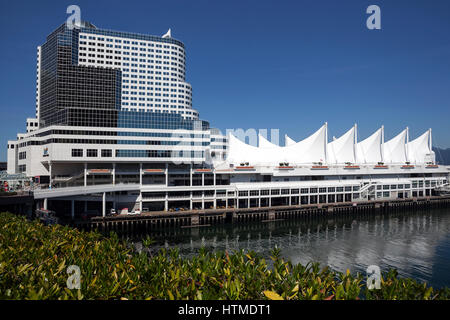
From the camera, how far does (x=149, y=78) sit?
4149 inches

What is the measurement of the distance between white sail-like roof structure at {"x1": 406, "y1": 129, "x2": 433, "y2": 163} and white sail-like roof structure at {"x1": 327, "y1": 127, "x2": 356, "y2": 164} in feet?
89.3

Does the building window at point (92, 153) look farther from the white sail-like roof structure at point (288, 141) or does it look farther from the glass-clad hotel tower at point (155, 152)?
the white sail-like roof structure at point (288, 141)

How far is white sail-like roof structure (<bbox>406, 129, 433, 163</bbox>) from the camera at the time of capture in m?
104

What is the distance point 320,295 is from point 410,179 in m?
91.2

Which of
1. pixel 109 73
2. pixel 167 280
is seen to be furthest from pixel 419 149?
pixel 167 280

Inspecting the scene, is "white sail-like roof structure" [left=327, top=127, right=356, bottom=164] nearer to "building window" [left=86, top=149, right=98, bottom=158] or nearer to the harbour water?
the harbour water

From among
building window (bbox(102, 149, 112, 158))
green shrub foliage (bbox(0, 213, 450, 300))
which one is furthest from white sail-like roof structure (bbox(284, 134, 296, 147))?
green shrub foliage (bbox(0, 213, 450, 300))

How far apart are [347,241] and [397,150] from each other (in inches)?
2509

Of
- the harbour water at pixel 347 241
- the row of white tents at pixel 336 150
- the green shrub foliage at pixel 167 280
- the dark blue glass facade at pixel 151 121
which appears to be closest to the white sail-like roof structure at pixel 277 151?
the row of white tents at pixel 336 150

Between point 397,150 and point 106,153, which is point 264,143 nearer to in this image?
point 106,153
